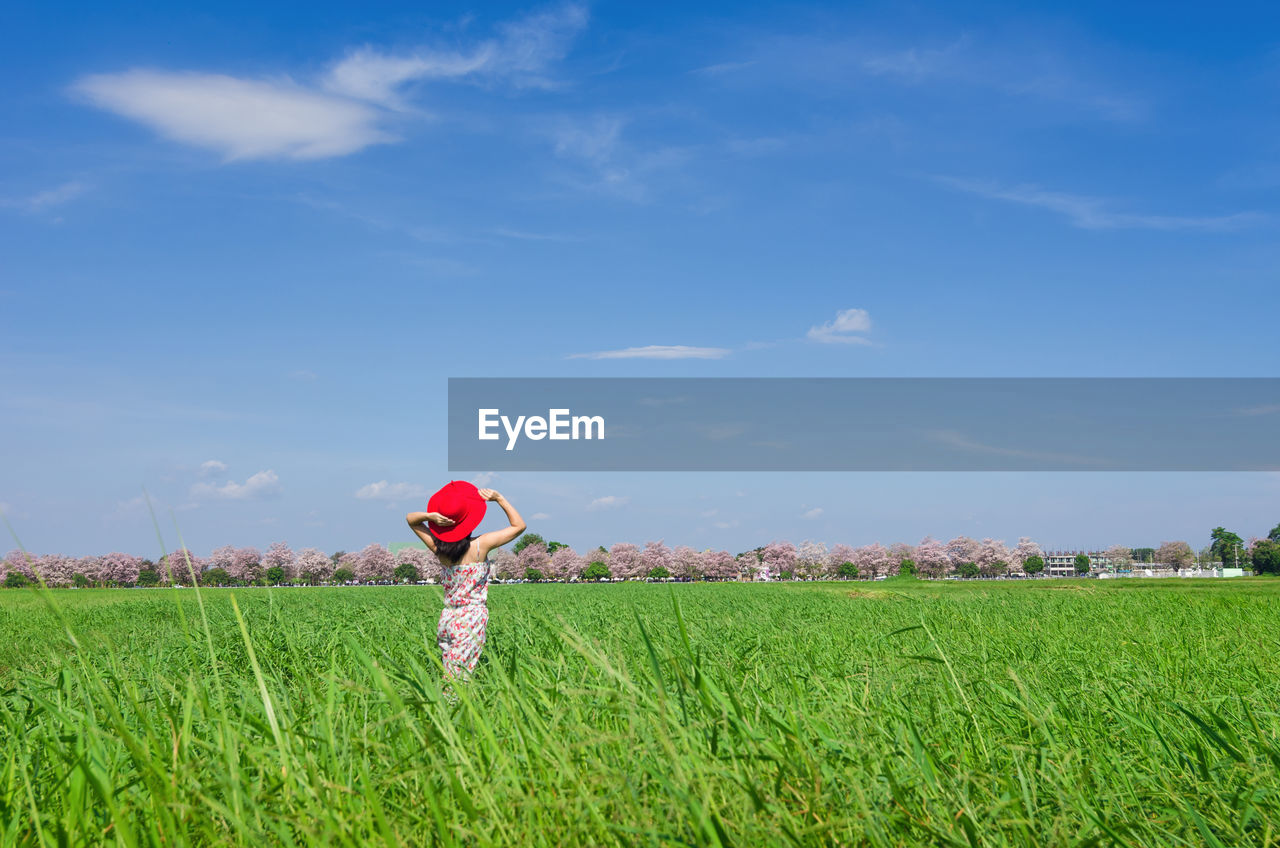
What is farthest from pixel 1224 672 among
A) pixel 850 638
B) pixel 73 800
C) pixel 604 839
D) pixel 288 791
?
pixel 73 800

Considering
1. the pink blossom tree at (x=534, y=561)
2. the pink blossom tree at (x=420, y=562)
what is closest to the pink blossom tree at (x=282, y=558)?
the pink blossom tree at (x=420, y=562)

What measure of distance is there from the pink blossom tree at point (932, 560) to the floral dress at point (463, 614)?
442ft

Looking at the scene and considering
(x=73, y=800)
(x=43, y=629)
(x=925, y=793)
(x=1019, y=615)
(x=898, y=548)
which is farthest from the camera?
(x=898, y=548)

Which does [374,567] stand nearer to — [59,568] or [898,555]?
[59,568]

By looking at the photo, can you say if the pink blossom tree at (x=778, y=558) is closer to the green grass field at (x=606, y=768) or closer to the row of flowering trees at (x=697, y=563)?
the row of flowering trees at (x=697, y=563)

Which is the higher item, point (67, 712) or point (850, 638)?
point (67, 712)

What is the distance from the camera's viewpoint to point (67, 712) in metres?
3.35

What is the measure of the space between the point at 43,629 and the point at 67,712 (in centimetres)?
1674

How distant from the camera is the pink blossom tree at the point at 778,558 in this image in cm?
13288

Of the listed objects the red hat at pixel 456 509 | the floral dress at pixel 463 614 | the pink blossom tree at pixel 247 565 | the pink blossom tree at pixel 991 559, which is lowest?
the pink blossom tree at pixel 991 559

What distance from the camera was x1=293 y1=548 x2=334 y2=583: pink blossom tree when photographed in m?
117

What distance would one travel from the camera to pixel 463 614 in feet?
21.8

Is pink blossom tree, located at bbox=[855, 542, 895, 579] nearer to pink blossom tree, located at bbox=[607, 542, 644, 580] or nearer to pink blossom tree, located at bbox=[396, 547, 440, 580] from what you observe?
pink blossom tree, located at bbox=[607, 542, 644, 580]

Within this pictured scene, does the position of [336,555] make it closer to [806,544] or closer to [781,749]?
[806,544]
